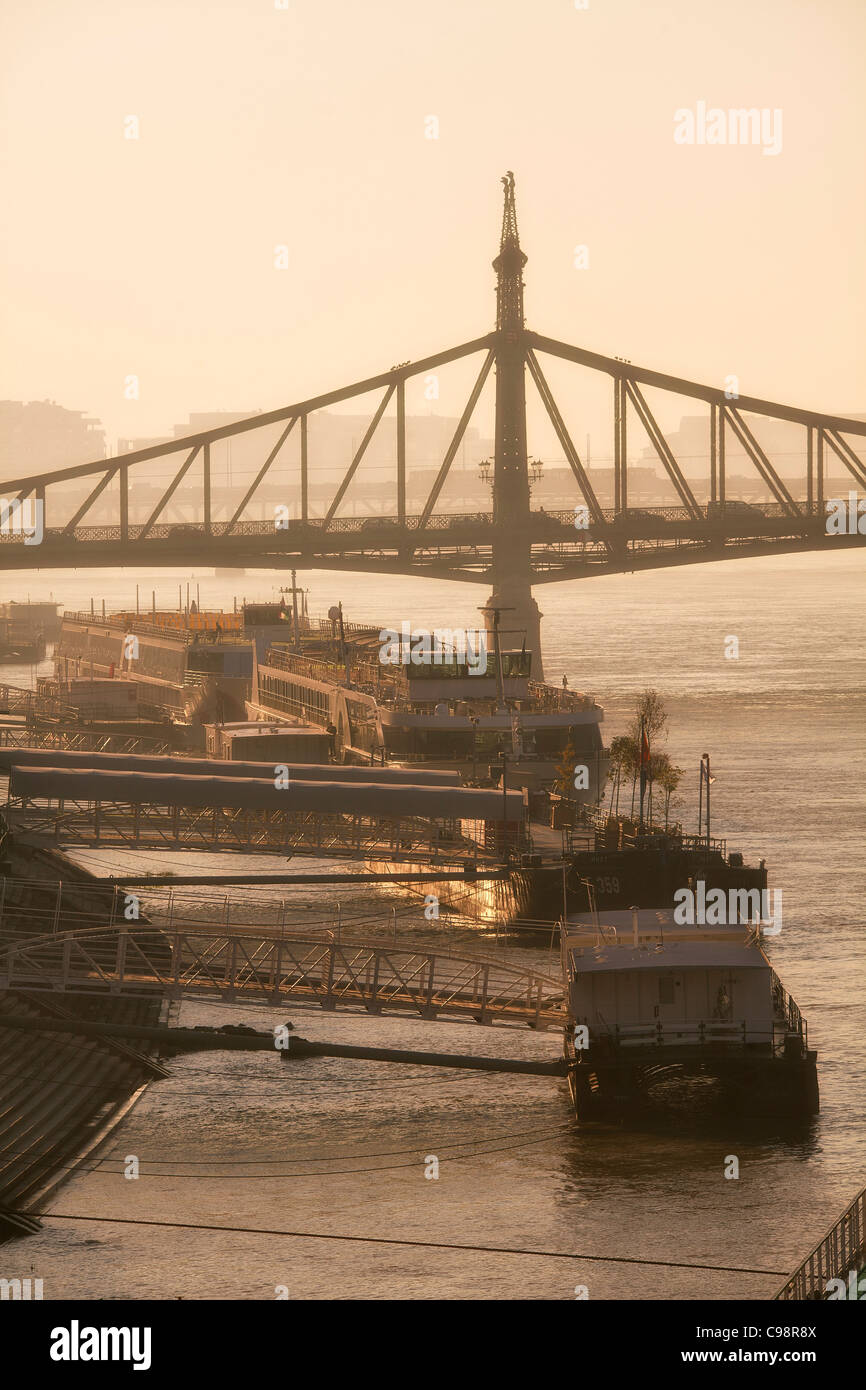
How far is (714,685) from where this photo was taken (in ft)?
415

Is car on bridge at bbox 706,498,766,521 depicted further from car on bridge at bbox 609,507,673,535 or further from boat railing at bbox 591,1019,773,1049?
boat railing at bbox 591,1019,773,1049

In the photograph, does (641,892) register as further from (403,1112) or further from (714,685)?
(714,685)

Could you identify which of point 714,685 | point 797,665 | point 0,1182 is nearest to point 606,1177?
point 0,1182

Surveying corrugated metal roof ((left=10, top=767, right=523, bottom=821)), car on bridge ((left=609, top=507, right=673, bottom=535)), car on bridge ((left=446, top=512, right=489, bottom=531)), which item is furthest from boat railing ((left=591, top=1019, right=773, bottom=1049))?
car on bridge ((left=609, top=507, right=673, bottom=535))

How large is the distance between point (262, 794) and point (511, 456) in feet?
227

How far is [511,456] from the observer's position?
380ft

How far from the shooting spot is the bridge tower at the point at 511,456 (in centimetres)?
10744

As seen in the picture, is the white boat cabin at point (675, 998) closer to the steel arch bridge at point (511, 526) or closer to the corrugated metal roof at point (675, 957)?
the corrugated metal roof at point (675, 957)

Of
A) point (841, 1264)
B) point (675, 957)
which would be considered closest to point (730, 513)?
point (675, 957)

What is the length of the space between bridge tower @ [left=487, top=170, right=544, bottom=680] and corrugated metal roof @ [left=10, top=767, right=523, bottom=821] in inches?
2066

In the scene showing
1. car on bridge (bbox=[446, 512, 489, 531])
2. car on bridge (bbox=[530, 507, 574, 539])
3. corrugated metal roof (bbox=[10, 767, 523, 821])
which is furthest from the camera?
car on bridge (bbox=[446, 512, 489, 531])

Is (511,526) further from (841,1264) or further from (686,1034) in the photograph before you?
(841,1264)

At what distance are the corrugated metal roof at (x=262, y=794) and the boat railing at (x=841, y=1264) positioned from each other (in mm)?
28444

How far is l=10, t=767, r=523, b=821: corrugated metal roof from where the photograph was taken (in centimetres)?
4957
